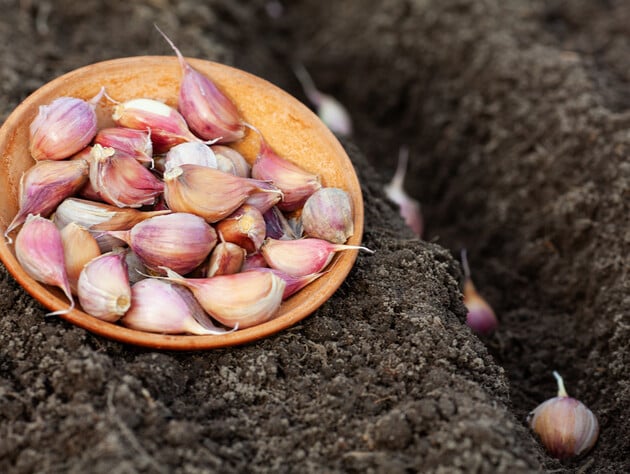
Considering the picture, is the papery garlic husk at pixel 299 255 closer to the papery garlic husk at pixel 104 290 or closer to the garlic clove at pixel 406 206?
the papery garlic husk at pixel 104 290

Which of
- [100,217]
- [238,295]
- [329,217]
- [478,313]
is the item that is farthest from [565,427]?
[100,217]

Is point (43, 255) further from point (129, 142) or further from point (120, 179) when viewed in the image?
point (129, 142)

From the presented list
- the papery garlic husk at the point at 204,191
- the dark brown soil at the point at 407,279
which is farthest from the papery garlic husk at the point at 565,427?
the papery garlic husk at the point at 204,191

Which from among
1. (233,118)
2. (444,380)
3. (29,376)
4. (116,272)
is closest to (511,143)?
(233,118)

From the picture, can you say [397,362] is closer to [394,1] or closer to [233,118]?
[233,118]

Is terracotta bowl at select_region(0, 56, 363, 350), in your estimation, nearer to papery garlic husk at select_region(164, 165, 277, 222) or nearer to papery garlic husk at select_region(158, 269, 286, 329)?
papery garlic husk at select_region(158, 269, 286, 329)

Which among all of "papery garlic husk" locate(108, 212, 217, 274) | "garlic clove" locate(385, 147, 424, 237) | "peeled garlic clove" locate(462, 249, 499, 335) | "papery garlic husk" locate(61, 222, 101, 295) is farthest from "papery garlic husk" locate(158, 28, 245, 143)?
"peeled garlic clove" locate(462, 249, 499, 335)
